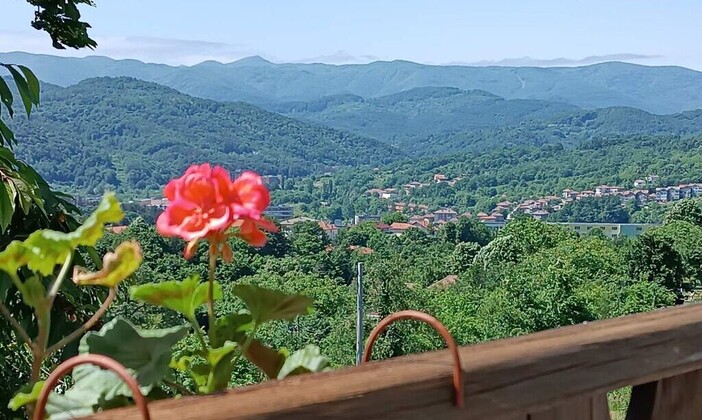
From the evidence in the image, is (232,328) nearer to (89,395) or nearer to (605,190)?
(89,395)

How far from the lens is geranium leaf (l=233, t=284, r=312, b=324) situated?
49 cm

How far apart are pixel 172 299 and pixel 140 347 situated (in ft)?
0.15

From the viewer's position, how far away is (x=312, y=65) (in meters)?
110

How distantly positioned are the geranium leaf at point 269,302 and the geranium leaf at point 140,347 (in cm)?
6

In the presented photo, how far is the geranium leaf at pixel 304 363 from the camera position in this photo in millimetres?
507

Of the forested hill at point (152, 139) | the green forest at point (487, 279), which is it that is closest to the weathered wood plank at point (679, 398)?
the green forest at point (487, 279)

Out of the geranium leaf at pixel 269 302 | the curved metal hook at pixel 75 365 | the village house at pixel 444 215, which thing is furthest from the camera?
the village house at pixel 444 215

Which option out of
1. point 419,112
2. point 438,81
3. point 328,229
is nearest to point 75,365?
point 328,229

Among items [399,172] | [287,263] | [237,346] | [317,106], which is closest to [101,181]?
[287,263]

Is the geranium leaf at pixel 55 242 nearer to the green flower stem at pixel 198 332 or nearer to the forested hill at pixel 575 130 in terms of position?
the green flower stem at pixel 198 332

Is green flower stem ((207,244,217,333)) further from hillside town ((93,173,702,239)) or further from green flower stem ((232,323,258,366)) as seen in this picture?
hillside town ((93,173,702,239))

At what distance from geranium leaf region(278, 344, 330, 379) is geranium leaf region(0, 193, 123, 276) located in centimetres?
15

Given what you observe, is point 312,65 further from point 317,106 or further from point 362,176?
point 362,176

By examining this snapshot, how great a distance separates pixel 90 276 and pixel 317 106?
249 feet
